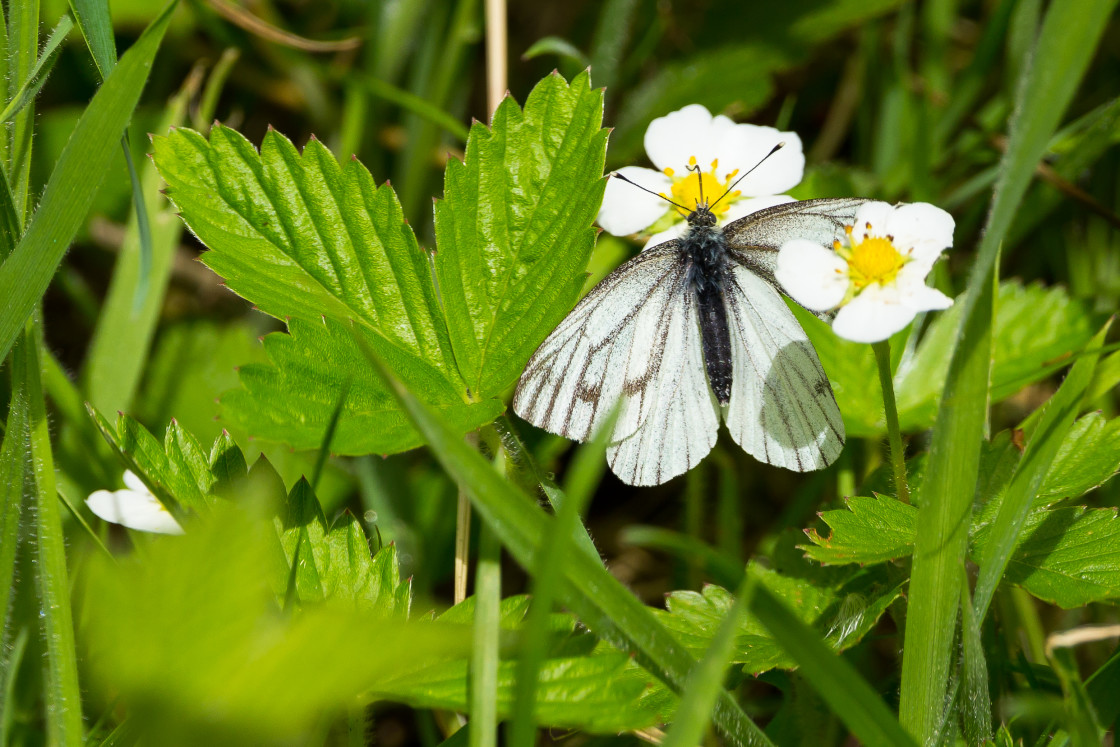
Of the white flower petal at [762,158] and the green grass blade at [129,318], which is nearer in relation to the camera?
the white flower petal at [762,158]

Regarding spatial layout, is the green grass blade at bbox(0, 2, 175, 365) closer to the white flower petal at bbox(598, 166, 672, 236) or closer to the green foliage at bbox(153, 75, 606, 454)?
the green foliage at bbox(153, 75, 606, 454)

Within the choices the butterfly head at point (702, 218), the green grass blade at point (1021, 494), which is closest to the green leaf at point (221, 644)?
the green grass blade at point (1021, 494)

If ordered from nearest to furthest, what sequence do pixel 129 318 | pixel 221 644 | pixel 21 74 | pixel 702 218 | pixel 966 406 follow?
pixel 221 644 → pixel 966 406 → pixel 21 74 → pixel 702 218 → pixel 129 318

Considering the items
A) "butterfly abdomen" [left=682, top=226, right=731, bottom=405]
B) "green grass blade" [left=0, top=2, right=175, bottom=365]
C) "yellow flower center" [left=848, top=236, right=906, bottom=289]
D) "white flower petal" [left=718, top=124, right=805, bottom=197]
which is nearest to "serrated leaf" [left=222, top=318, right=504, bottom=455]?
"green grass blade" [left=0, top=2, right=175, bottom=365]

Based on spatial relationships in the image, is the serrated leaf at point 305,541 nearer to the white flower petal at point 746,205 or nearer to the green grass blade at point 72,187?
the green grass blade at point 72,187

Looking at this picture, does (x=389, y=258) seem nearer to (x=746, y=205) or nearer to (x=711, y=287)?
(x=711, y=287)

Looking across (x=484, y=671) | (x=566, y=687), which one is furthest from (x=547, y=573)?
(x=566, y=687)
